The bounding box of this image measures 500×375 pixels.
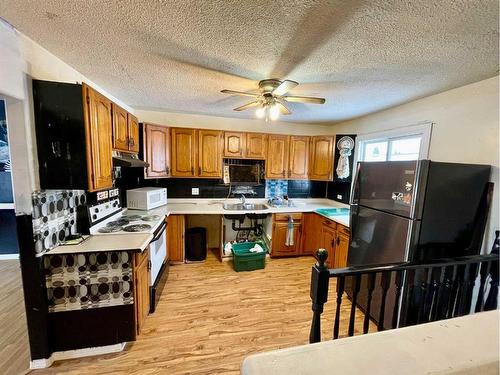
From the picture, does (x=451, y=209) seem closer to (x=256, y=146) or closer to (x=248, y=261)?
(x=248, y=261)

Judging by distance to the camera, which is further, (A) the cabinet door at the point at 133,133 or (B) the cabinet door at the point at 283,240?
(B) the cabinet door at the point at 283,240

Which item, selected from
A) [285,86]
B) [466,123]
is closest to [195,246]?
[285,86]

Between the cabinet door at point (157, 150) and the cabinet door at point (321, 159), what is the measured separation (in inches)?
92.8

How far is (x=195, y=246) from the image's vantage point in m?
3.18

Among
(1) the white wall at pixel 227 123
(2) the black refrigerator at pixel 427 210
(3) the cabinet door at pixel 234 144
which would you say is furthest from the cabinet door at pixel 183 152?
(2) the black refrigerator at pixel 427 210

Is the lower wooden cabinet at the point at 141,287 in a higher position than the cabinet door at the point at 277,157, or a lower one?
lower

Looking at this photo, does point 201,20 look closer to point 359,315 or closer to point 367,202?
point 367,202

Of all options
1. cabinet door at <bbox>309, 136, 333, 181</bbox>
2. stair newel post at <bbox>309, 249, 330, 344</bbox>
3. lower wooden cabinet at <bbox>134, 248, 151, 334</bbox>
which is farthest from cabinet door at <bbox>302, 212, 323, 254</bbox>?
lower wooden cabinet at <bbox>134, 248, 151, 334</bbox>

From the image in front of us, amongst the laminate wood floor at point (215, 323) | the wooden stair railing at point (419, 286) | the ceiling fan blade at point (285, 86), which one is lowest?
the laminate wood floor at point (215, 323)

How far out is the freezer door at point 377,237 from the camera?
1.74 metres

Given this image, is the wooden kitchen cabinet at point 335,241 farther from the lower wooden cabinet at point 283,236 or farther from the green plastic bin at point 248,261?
the green plastic bin at point 248,261

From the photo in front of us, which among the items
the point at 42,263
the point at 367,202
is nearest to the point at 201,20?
the point at 42,263

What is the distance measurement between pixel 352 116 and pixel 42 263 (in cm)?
392

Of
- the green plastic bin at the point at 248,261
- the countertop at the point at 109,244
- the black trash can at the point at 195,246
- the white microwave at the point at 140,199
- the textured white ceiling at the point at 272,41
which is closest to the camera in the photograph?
the textured white ceiling at the point at 272,41
